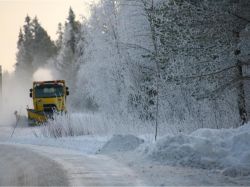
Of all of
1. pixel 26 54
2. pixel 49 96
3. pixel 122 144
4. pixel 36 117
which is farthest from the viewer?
pixel 26 54

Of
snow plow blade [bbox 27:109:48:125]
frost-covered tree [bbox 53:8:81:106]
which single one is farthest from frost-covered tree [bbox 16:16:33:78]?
snow plow blade [bbox 27:109:48:125]

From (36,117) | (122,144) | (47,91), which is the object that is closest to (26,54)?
(47,91)

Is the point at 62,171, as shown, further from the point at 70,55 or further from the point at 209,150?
the point at 70,55

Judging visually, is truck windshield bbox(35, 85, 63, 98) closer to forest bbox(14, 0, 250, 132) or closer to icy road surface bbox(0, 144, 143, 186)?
forest bbox(14, 0, 250, 132)

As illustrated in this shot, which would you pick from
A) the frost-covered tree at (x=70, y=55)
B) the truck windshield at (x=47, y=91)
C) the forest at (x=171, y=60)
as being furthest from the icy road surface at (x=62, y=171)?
the frost-covered tree at (x=70, y=55)

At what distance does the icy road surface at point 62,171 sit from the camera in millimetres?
9242

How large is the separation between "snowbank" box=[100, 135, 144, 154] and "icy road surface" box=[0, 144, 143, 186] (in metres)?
1.10

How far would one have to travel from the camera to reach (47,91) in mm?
34656

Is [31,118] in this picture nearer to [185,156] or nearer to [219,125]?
[219,125]

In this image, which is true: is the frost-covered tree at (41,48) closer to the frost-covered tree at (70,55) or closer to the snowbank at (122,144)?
the frost-covered tree at (70,55)

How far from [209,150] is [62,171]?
302cm

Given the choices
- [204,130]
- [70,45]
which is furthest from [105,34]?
[70,45]

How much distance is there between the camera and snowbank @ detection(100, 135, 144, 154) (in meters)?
14.8

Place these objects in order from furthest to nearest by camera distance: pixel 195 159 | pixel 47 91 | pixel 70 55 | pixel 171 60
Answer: pixel 70 55 → pixel 47 91 → pixel 171 60 → pixel 195 159
